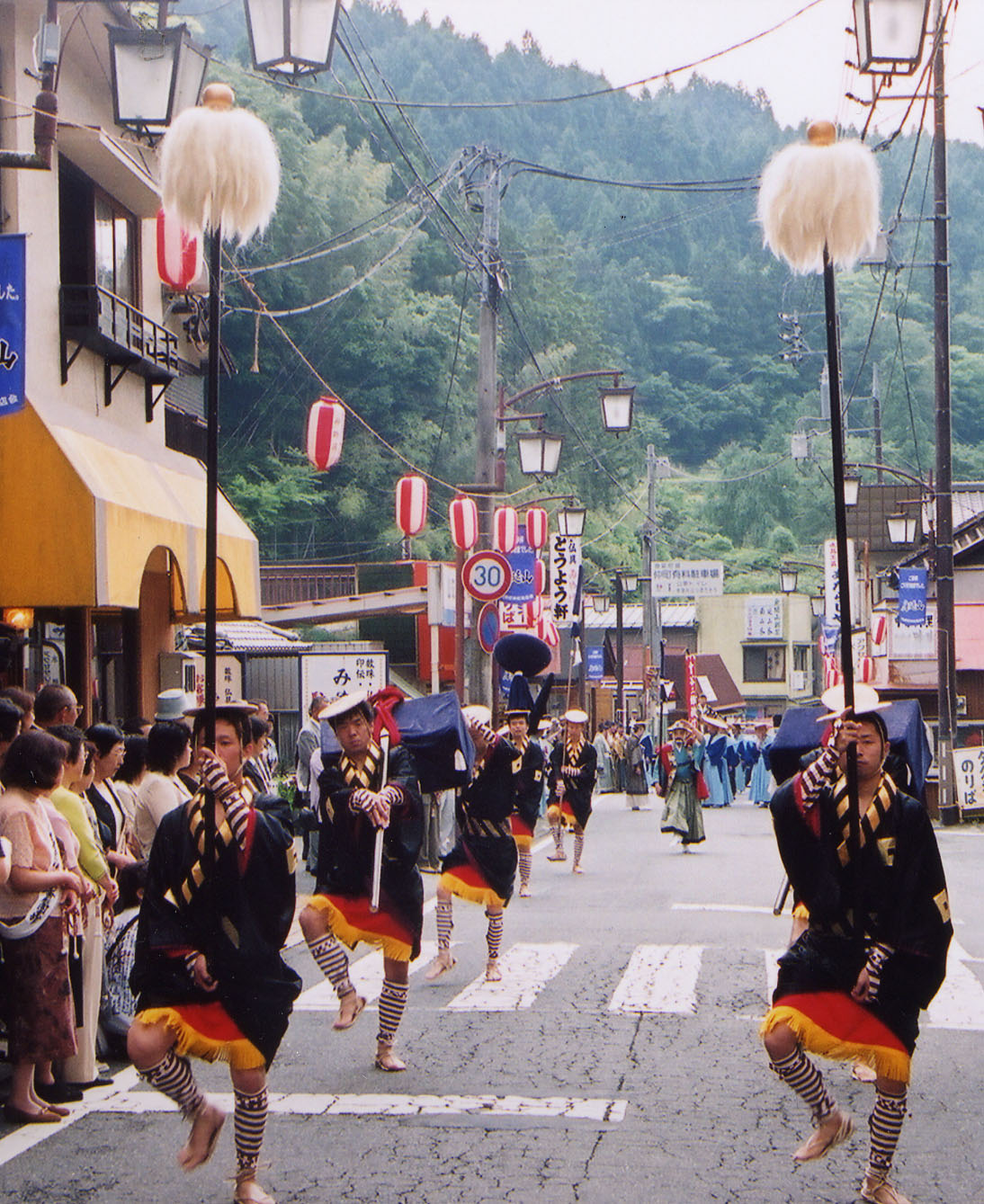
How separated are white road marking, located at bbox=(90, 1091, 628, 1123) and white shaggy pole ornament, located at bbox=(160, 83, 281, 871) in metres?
2.28

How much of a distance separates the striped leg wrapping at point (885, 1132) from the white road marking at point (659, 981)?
3.88 m

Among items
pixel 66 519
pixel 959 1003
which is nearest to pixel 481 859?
pixel 959 1003

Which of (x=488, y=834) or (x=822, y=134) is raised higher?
(x=822, y=134)

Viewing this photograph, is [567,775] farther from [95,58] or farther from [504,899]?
[95,58]

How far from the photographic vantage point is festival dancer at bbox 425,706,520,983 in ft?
34.0

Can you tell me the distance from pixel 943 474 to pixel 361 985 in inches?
725

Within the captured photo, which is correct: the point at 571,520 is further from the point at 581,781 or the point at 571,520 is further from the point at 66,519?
the point at 66,519

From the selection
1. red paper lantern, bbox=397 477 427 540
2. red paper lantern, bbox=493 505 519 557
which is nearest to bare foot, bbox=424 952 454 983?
red paper lantern, bbox=397 477 427 540

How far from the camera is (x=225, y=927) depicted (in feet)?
18.5

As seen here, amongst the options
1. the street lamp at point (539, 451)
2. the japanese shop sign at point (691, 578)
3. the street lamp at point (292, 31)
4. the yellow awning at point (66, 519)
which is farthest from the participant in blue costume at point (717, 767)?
the street lamp at point (292, 31)

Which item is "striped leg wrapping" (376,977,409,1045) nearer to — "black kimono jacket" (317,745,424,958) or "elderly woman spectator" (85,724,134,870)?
"black kimono jacket" (317,745,424,958)

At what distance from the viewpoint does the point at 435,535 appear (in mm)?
50312

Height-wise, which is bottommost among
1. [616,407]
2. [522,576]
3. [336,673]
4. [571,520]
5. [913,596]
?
[336,673]

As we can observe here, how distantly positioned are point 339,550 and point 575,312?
74.0ft
